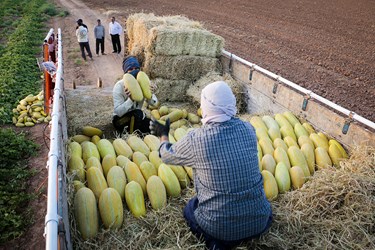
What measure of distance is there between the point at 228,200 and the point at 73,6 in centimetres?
3208

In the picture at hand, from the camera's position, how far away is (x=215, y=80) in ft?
27.0

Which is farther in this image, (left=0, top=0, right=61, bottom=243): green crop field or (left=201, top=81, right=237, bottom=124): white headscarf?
(left=0, top=0, right=61, bottom=243): green crop field

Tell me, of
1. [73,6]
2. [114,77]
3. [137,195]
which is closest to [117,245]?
[137,195]

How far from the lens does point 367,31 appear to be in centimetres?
2014

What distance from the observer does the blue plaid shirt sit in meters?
3.16

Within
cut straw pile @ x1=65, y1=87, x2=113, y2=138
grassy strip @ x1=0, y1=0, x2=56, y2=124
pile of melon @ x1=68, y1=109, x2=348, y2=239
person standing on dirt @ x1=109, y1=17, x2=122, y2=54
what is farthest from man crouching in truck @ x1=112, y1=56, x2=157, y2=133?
person standing on dirt @ x1=109, y1=17, x2=122, y2=54

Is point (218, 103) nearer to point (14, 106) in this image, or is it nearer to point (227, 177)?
point (227, 177)

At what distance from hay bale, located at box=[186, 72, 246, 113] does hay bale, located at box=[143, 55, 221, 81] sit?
22 cm

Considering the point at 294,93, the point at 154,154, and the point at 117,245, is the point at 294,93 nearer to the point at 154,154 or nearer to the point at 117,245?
the point at 154,154

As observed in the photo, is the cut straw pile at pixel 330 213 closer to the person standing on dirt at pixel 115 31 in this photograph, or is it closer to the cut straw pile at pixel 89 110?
the cut straw pile at pixel 89 110

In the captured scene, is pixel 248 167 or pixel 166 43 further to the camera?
pixel 166 43

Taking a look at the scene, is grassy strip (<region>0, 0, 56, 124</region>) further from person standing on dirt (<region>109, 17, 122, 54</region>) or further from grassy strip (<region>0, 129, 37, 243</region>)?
person standing on dirt (<region>109, 17, 122, 54</region>)

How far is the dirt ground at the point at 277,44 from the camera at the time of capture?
10555 millimetres

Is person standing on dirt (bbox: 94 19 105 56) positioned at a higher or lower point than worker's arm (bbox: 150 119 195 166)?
lower
